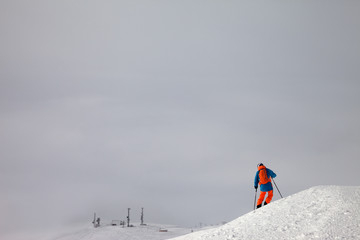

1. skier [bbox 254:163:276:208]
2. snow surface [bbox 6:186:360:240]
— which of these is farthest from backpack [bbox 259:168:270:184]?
snow surface [bbox 6:186:360:240]

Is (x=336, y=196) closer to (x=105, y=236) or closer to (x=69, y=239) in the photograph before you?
(x=105, y=236)

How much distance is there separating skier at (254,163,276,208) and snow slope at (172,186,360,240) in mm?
1490

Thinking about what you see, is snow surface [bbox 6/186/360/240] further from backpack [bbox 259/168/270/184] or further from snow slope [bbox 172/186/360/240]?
backpack [bbox 259/168/270/184]

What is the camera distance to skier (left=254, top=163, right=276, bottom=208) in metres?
21.2

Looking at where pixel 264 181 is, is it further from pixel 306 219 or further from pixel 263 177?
pixel 306 219

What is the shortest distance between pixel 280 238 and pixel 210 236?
11.4ft

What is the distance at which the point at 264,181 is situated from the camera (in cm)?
2109

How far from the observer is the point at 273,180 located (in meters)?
21.8

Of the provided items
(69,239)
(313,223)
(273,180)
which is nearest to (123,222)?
(69,239)

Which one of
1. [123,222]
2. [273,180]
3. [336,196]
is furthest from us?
[123,222]

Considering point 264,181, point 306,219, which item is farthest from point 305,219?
point 264,181

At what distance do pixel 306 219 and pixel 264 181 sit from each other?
4.92m

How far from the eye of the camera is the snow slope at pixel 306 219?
1487cm

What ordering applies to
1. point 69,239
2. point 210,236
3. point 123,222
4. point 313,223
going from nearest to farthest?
point 313,223, point 210,236, point 69,239, point 123,222
